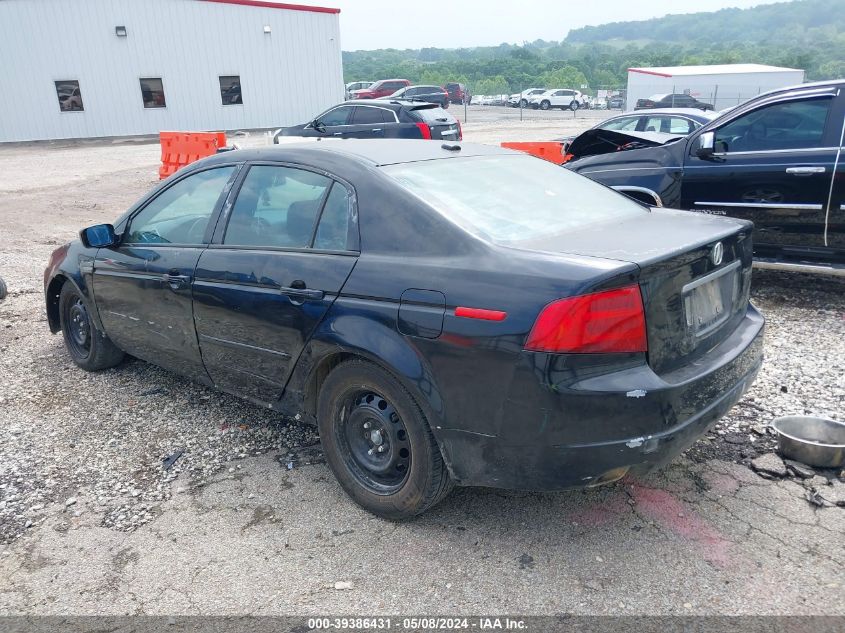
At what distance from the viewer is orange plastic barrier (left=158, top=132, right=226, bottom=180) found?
14453 millimetres

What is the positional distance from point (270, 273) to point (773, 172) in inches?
180

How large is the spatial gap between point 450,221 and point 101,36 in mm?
29450

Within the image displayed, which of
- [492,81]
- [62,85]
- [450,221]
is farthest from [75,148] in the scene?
[492,81]

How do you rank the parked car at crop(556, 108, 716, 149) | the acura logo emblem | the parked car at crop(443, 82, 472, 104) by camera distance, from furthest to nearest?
1. the parked car at crop(443, 82, 472, 104)
2. the parked car at crop(556, 108, 716, 149)
3. the acura logo emblem

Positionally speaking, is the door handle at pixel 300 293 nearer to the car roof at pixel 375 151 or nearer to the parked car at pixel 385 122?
the car roof at pixel 375 151

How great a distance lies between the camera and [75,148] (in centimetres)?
2636

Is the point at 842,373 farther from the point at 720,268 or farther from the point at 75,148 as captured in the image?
the point at 75,148

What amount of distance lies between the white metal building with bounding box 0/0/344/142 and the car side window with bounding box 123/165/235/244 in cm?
2727

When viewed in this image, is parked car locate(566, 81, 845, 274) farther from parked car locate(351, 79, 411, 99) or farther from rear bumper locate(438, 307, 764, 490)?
parked car locate(351, 79, 411, 99)

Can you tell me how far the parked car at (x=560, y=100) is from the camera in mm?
50594

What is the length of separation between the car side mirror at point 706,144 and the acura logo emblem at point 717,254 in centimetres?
341

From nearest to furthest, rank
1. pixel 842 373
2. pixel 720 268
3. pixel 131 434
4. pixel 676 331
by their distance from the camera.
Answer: pixel 676 331, pixel 720 268, pixel 131 434, pixel 842 373

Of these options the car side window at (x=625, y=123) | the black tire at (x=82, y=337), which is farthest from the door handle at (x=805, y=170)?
the car side window at (x=625, y=123)

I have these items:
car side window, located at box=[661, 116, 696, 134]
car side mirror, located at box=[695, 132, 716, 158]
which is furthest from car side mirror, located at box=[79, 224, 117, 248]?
car side window, located at box=[661, 116, 696, 134]
